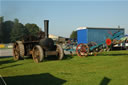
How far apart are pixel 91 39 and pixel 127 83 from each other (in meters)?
13.9

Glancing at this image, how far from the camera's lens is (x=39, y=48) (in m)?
9.87

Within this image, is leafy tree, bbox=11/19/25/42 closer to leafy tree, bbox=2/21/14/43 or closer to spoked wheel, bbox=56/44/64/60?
leafy tree, bbox=2/21/14/43

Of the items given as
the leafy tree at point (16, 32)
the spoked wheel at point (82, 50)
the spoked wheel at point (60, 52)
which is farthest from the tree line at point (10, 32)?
the spoked wheel at point (60, 52)

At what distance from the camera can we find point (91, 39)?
18719 mm

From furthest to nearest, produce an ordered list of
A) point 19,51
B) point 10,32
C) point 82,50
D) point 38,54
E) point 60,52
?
point 10,32 → point 82,50 → point 19,51 → point 60,52 → point 38,54

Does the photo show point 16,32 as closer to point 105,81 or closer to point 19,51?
point 19,51

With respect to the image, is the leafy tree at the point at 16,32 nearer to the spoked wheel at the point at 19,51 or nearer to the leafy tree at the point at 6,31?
the leafy tree at the point at 6,31

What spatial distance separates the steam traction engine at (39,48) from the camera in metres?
10.2

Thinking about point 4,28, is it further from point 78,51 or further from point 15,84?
point 15,84

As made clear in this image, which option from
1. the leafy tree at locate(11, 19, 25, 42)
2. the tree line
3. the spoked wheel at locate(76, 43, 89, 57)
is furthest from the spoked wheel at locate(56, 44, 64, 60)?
the leafy tree at locate(11, 19, 25, 42)

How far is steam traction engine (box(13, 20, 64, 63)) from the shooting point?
1018 centimetres

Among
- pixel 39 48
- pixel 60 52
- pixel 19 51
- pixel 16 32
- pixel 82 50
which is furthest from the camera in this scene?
pixel 16 32

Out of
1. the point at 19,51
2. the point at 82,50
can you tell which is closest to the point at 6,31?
the point at 19,51

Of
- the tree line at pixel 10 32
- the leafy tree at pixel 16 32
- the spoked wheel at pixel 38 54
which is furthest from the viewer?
the tree line at pixel 10 32
